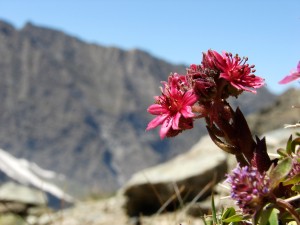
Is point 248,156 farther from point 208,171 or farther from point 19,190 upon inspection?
point 19,190

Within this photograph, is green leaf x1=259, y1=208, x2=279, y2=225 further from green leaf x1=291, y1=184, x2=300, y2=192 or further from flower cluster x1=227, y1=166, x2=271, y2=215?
green leaf x1=291, y1=184, x2=300, y2=192

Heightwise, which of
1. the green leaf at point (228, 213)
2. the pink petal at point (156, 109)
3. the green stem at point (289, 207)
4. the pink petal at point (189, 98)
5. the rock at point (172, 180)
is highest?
the rock at point (172, 180)

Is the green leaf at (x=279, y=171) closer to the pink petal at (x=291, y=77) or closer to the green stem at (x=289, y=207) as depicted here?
the green stem at (x=289, y=207)

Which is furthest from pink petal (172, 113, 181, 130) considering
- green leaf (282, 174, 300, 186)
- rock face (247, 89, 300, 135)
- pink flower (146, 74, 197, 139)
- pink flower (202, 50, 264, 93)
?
rock face (247, 89, 300, 135)

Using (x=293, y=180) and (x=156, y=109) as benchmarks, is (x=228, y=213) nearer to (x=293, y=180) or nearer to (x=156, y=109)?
(x=293, y=180)

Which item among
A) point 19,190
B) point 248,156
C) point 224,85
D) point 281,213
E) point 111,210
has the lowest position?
point 281,213

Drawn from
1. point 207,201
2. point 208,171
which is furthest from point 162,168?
point 207,201

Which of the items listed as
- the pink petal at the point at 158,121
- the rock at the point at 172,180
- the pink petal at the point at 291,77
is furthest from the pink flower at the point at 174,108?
the rock at the point at 172,180
